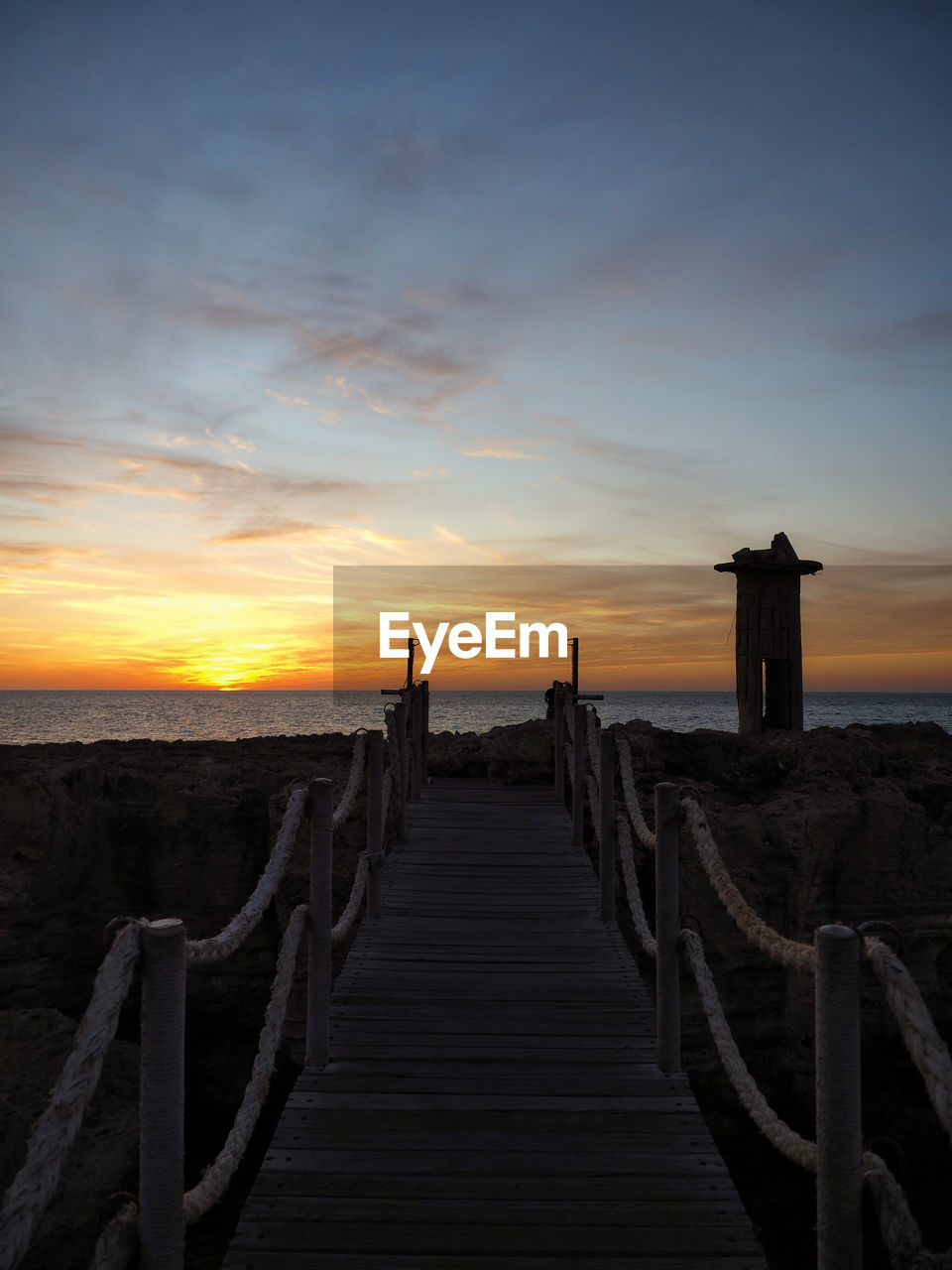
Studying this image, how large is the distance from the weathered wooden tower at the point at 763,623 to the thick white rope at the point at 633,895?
9896 mm

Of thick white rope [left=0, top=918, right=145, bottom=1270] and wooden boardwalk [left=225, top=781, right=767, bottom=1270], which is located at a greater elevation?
thick white rope [left=0, top=918, right=145, bottom=1270]

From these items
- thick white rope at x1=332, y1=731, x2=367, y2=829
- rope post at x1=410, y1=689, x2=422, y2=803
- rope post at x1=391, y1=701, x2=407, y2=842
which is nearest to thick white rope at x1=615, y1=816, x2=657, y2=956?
thick white rope at x1=332, y1=731, x2=367, y2=829

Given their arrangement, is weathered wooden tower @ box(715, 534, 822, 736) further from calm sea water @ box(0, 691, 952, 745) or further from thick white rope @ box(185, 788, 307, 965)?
calm sea water @ box(0, 691, 952, 745)

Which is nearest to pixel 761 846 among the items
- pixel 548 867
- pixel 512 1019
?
pixel 548 867

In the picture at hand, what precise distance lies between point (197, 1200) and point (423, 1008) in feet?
8.61

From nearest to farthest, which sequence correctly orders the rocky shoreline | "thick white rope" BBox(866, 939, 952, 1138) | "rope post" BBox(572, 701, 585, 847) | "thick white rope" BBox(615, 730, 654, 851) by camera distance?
1. "thick white rope" BBox(866, 939, 952, 1138)
2. "thick white rope" BBox(615, 730, 654, 851)
3. "rope post" BBox(572, 701, 585, 847)
4. the rocky shoreline

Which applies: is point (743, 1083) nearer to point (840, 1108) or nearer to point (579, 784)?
point (840, 1108)

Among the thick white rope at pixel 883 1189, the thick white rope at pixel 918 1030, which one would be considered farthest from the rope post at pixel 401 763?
the thick white rope at pixel 918 1030

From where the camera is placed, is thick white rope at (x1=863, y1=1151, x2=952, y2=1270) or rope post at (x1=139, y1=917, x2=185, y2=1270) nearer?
thick white rope at (x1=863, y1=1151, x2=952, y2=1270)

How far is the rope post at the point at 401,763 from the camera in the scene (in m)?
9.39

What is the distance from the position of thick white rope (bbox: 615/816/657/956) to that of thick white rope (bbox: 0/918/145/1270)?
3.36 meters

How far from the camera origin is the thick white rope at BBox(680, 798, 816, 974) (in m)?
2.84

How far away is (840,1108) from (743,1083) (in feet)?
4.10

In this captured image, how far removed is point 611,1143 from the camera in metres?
3.81
